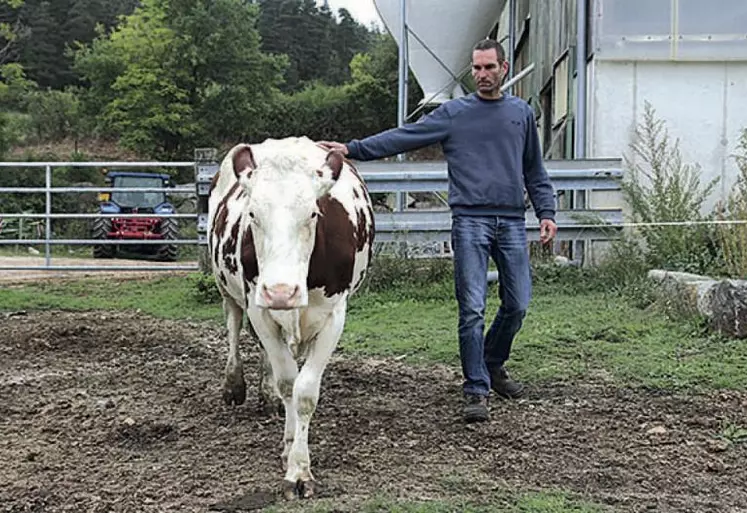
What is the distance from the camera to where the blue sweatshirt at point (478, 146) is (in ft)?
18.5

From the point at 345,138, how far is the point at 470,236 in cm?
4285

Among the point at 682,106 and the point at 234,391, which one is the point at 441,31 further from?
the point at 234,391

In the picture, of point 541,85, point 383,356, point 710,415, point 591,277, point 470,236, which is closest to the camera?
point 710,415

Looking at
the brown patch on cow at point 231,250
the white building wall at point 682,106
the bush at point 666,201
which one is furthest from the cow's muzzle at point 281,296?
the white building wall at point 682,106

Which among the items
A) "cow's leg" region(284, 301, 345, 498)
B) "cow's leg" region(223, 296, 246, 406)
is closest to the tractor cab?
"cow's leg" region(223, 296, 246, 406)

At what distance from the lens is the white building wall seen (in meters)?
11.6

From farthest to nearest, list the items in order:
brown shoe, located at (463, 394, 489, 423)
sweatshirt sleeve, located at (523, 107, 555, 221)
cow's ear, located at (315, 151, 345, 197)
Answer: sweatshirt sleeve, located at (523, 107, 555, 221) < brown shoe, located at (463, 394, 489, 423) < cow's ear, located at (315, 151, 345, 197)

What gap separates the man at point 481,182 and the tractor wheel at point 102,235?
15453 millimetres

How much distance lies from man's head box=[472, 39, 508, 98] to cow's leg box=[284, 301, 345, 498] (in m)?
1.84

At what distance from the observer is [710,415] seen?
5.23 meters

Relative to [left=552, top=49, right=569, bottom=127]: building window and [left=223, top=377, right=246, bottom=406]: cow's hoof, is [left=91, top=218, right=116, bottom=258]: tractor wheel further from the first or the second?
[left=223, top=377, right=246, bottom=406]: cow's hoof

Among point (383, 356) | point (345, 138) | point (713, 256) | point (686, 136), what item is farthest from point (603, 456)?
point (345, 138)

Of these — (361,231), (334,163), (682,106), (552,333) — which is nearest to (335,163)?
(334,163)

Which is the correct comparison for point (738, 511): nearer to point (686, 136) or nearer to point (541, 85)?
point (686, 136)
